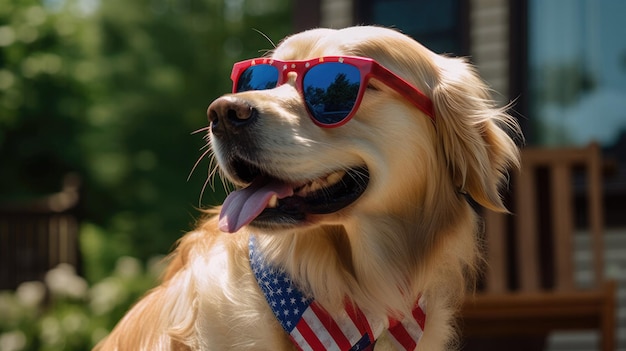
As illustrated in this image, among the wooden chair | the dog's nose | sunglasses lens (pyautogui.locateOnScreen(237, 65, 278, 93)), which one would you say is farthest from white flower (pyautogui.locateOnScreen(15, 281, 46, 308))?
the dog's nose

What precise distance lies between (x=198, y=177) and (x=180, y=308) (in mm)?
13311

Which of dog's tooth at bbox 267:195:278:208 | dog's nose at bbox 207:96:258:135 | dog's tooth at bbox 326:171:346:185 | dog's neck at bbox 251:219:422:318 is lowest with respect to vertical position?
dog's neck at bbox 251:219:422:318

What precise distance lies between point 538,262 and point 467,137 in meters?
2.92

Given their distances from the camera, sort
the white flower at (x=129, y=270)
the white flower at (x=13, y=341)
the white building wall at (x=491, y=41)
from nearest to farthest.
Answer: the white building wall at (x=491, y=41) < the white flower at (x=13, y=341) < the white flower at (x=129, y=270)

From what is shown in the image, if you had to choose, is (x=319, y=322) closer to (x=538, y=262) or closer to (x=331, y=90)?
(x=331, y=90)

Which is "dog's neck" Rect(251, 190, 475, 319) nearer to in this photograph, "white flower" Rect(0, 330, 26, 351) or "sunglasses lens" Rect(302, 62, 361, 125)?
"sunglasses lens" Rect(302, 62, 361, 125)

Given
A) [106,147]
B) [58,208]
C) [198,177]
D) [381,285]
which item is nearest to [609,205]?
→ [381,285]

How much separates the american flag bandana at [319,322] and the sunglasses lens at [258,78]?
47 cm

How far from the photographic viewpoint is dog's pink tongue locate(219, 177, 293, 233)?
239 centimetres

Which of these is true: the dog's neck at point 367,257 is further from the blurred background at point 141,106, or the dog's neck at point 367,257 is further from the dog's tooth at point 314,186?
the blurred background at point 141,106

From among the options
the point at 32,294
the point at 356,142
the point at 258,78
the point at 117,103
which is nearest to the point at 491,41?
the point at 258,78

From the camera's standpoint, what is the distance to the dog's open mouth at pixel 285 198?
2416 millimetres

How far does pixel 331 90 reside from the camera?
Result: 8.27 ft

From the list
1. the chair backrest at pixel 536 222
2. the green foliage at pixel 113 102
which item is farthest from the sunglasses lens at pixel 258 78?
the green foliage at pixel 113 102
